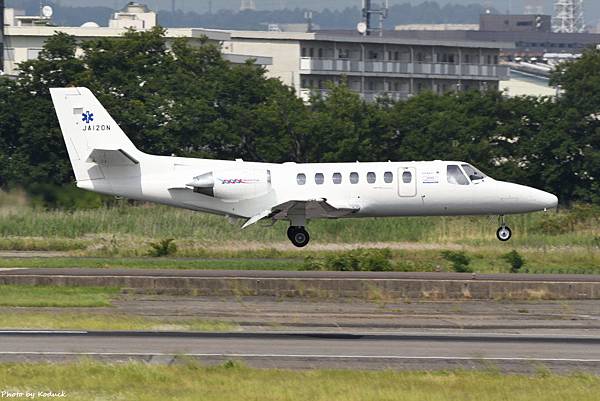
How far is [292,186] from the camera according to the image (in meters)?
42.4

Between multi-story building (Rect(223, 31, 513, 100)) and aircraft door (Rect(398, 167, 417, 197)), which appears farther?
multi-story building (Rect(223, 31, 513, 100))

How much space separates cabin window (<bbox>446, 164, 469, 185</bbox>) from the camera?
42031mm

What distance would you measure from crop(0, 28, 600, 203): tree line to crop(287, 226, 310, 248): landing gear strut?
20.7 metres

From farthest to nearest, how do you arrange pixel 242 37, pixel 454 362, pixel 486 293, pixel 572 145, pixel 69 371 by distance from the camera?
pixel 242 37 < pixel 572 145 < pixel 486 293 < pixel 454 362 < pixel 69 371

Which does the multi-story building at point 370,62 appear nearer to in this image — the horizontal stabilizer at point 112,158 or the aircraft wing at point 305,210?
the horizontal stabilizer at point 112,158

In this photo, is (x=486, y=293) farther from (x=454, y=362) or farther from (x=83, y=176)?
(x=83, y=176)

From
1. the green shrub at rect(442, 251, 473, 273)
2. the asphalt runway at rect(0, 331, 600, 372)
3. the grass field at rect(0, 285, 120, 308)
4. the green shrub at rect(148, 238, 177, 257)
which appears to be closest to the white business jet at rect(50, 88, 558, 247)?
the green shrub at rect(148, 238, 177, 257)

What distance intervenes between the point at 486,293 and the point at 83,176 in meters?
15.3

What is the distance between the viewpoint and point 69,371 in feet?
67.4

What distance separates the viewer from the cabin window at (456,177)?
42.0 metres

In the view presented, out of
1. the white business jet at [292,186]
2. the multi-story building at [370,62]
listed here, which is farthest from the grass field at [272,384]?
the multi-story building at [370,62]

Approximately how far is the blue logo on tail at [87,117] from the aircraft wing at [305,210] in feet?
18.9

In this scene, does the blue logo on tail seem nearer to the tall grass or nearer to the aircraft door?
the tall grass

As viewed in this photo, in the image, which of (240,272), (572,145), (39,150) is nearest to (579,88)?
(572,145)
